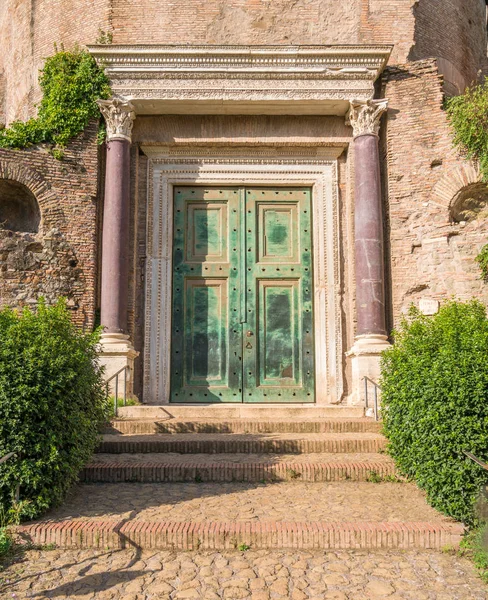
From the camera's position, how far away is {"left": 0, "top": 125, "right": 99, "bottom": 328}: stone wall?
9602mm

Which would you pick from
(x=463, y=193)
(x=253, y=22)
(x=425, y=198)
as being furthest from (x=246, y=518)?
(x=253, y=22)

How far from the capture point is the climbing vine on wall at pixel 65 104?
9898mm

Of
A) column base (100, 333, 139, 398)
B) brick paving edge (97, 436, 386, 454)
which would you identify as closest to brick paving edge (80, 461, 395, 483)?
brick paving edge (97, 436, 386, 454)

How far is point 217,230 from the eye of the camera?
34.9ft

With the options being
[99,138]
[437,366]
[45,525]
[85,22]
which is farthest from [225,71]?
[45,525]

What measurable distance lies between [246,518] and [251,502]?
0.42m

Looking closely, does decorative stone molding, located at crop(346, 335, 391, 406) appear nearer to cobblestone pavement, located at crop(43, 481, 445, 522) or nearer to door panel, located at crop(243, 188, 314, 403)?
door panel, located at crop(243, 188, 314, 403)

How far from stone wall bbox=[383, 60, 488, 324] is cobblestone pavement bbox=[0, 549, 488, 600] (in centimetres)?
602

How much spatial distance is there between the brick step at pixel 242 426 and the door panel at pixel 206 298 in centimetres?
251

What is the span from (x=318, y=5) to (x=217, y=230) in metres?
4.41

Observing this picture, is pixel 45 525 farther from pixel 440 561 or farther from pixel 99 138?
pixel 99 138

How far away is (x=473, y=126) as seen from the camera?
9.51 m

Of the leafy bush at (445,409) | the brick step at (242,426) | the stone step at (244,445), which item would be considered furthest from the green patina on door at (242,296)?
the leafy bush at (445,409)

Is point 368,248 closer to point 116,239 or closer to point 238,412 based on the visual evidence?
point 238,412
